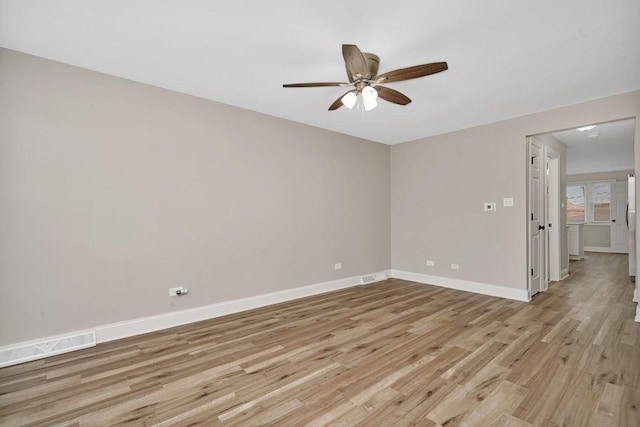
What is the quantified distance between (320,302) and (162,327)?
1.93m

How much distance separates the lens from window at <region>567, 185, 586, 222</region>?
31.8 ft

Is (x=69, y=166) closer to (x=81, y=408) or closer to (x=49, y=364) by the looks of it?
(x=49, y=364)

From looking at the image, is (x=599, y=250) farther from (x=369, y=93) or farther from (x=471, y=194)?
(x=369, y=93)

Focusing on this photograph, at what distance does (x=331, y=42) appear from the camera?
2.32 metres

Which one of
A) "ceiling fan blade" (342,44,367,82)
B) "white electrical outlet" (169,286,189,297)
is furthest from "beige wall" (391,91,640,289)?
"white electrical outlet" (169,286,189,297)

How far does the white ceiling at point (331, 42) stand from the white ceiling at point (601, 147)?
1.85 m

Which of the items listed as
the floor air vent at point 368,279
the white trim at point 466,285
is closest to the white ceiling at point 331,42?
the white trim at point 466,285

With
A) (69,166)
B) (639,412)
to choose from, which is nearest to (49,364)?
(69,166)

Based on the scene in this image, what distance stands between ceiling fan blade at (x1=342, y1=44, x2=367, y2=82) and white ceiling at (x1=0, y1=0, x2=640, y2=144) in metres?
0.26

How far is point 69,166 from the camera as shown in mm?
2678

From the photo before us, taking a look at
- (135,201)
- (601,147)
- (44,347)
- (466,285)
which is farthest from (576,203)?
(44,347)

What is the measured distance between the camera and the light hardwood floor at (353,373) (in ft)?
5.79

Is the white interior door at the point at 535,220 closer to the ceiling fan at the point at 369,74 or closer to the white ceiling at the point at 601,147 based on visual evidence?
the white ceiling at the point at 601,147

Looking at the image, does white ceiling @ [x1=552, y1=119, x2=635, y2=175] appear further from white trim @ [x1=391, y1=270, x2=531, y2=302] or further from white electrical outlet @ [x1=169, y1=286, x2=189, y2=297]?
white electrical outlet @ [x1=169, y1=286, x2=189, y2=297]
